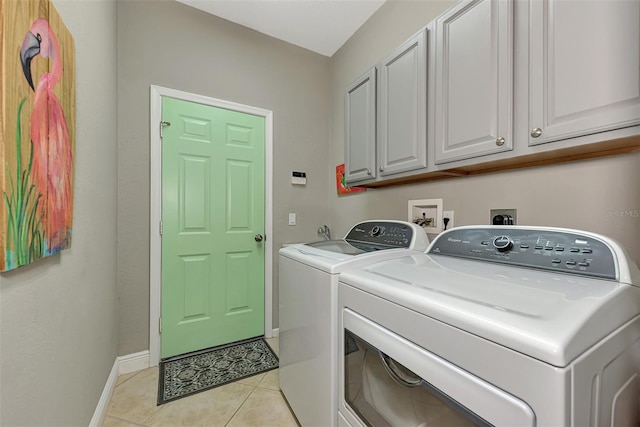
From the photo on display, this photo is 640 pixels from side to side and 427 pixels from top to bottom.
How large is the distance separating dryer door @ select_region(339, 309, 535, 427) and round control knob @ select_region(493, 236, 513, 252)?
23.2 inches

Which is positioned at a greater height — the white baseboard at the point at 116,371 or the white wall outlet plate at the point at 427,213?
the white wall outlet plate at the point at 427,213

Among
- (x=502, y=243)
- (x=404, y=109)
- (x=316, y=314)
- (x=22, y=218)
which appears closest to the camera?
(x=22, y=218)

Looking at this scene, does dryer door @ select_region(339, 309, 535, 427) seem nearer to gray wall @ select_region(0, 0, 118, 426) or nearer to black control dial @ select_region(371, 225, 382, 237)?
black control dial @ select_region(371, 225, 382, 237)

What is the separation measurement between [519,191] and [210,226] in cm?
214

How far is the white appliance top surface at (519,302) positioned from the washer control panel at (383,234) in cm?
54

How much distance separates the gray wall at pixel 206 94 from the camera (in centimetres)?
191

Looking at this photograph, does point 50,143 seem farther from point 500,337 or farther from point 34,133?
point 500,337

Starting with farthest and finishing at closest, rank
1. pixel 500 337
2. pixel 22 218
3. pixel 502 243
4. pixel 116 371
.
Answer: pixel 116 371 → pixel 502 243 → pixel 22 218 → pixel 500 337

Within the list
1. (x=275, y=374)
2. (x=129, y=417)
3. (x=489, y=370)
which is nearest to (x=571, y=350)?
(x=489, y=370)

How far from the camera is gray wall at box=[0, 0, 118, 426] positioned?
28.0 inches

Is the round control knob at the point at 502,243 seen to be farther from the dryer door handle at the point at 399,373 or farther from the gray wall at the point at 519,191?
the dryer door handle at the point at 399,373

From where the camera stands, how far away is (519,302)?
570mm

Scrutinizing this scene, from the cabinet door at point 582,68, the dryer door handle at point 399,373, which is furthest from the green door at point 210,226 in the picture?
the cabinet door at point 582,68

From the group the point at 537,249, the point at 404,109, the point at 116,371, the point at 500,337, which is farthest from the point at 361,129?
the point at 116,371
